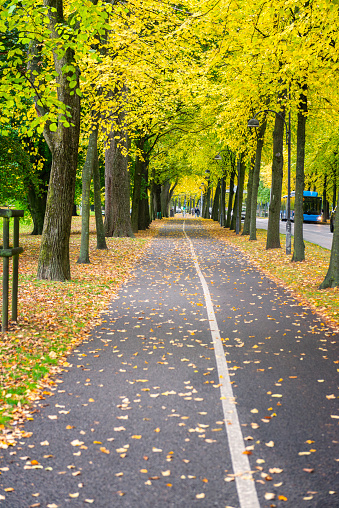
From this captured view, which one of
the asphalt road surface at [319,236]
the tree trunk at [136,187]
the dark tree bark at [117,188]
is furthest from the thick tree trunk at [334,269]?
the tree trunk at [136,187]

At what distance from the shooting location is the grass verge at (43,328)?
5.55 meters

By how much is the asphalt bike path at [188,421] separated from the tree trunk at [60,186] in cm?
400

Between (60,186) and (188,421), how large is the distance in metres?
8.75

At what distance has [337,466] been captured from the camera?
4.01 meters

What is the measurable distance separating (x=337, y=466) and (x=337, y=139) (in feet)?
141

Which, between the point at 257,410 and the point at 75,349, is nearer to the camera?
the point at 257,410

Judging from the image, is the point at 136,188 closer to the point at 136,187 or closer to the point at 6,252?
the point at 136,187

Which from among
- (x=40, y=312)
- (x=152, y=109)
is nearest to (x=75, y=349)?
Result: (x=40, y=312)

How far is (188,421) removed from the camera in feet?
16.0

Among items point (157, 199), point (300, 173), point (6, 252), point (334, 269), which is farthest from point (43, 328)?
point (157, 199)

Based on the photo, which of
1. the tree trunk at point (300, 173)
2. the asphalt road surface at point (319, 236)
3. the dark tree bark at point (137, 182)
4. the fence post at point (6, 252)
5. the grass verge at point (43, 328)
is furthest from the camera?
the dark tree bark at point (137, 182)

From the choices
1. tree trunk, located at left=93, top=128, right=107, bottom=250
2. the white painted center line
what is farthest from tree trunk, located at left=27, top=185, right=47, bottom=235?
the white painted center line

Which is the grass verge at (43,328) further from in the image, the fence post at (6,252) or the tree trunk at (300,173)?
the tree trunk at (300,173)

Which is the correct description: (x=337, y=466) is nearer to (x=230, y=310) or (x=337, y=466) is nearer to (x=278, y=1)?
(x=230, y=310)
